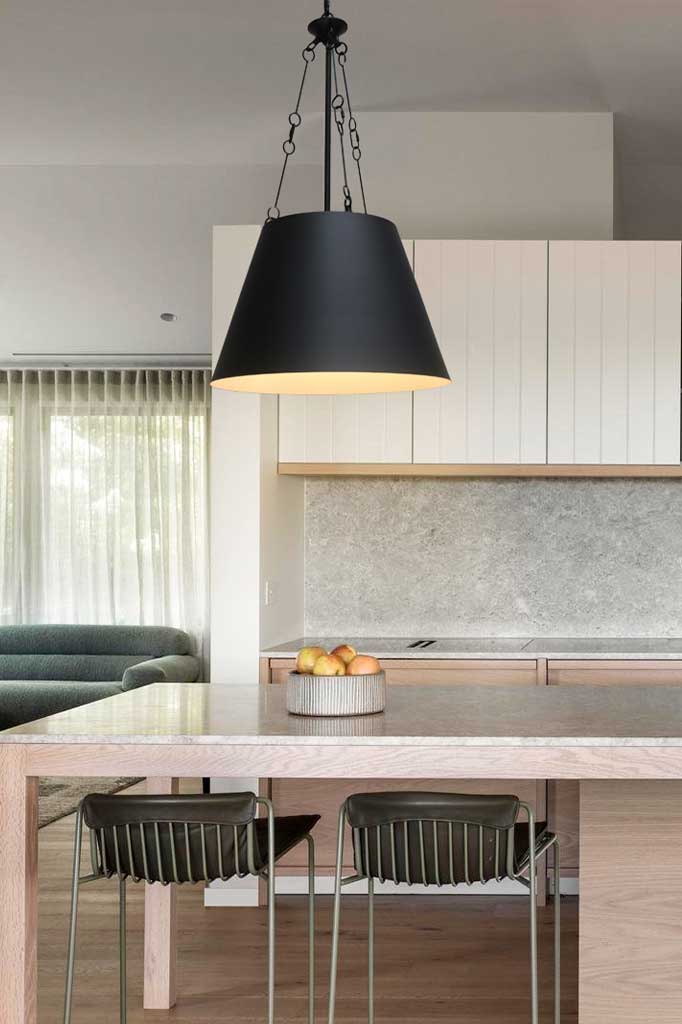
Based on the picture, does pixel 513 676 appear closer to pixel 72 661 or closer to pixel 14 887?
pixel 14 887

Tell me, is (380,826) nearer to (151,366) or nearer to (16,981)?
(16,981)

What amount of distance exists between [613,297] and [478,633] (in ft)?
4.94

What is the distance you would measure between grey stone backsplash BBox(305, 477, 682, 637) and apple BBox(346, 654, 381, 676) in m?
2.32

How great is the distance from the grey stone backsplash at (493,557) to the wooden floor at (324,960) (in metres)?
1.21

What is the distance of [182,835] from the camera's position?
2490 mm

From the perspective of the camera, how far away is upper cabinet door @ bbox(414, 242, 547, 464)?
15.2 feet

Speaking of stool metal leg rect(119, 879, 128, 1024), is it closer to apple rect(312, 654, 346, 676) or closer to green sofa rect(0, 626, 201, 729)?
apple rect(312, 654, 346, 676)

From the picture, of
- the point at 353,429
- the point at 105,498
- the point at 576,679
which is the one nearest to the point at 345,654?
the point at 576,679

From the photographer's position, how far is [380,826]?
252 centimetres

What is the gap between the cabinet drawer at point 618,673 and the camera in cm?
436

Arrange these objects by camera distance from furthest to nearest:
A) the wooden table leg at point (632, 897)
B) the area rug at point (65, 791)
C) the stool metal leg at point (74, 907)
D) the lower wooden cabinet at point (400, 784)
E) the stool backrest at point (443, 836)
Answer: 1. the area rug at point (65, 791)
2. the lower wooden cabinet at point (400, 784)
3. the wooden table leg at point (632, 897)
4. the stool metal leg at point (74, 907)
5. the stool backrest at point (443, 836)

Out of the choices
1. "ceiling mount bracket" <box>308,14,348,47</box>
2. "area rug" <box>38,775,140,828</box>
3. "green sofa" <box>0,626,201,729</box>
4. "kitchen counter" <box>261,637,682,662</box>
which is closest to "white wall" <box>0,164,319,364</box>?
"green sofa" <box>0,626,201,729</box>

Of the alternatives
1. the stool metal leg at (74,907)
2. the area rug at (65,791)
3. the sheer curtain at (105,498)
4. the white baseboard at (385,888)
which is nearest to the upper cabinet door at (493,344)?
the white baseboard at (385,888)

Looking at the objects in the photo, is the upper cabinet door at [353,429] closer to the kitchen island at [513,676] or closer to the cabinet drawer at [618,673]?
the kitchen island at [513,676]
